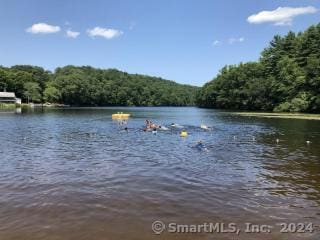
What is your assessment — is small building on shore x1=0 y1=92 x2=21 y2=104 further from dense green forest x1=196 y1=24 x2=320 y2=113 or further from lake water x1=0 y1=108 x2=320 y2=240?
lake water x1=0 y1=108 x2=320 y2=240

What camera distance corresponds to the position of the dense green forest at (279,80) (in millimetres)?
107375

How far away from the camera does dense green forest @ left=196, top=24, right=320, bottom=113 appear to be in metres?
107

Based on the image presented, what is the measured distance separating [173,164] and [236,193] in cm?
832

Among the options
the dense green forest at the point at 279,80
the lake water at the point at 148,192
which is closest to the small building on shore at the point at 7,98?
the dense green forest at the point at 279,80

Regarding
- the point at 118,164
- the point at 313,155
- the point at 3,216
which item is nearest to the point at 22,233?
the point at 3,216

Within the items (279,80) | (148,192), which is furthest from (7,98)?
(148,192)

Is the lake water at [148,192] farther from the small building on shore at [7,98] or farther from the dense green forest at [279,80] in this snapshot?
the small building on shore at [7,98]

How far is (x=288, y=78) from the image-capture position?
11912 cm

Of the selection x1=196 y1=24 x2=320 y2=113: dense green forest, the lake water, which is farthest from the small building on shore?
the lake water

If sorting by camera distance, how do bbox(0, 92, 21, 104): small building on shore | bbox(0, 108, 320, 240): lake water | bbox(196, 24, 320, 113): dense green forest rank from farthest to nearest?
bbox(0, 92, 21, 104): small building on shore
bbox(196, 24, 320, 113): dense green forest
bbox(0, 108, 320, 240): lake water

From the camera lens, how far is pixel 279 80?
133 meters

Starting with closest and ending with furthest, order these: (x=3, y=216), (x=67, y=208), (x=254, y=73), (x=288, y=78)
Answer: (x=3, y=216) → (x=67, y=208) → (x=288, y=78) → (x=254, y=73)

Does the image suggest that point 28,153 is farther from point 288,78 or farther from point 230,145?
point 288,78

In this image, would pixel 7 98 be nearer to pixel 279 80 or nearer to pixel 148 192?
pixel 279 80
